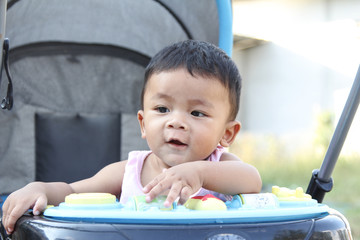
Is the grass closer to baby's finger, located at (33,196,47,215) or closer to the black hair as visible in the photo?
the black hair

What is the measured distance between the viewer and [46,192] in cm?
101

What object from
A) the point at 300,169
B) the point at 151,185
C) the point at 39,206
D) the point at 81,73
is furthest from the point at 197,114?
the point at 300,169

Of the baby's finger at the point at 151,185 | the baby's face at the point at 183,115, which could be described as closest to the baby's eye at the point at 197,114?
the baby's face at the point at 183,115

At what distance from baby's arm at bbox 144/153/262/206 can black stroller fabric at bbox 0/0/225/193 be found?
2.23 ft

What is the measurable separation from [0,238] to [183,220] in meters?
0.39

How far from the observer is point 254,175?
3.33ft

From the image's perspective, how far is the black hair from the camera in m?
1.06

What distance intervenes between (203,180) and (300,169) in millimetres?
4269

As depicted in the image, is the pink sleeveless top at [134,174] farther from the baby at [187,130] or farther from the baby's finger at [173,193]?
the baby's finger at [173,193]

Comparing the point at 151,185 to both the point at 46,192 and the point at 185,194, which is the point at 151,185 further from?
the point at 46,192

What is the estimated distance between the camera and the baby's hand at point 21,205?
893 mm

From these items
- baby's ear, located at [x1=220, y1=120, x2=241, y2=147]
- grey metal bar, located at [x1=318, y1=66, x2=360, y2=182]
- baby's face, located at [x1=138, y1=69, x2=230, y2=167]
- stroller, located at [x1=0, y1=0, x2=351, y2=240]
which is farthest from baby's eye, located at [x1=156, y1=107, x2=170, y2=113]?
stroller, located at [x1=0, y1=0, x2=351, y2=240]

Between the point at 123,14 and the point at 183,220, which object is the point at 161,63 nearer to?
the point at 183,220

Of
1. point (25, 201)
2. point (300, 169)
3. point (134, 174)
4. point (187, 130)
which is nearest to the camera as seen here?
point (25, 201)
